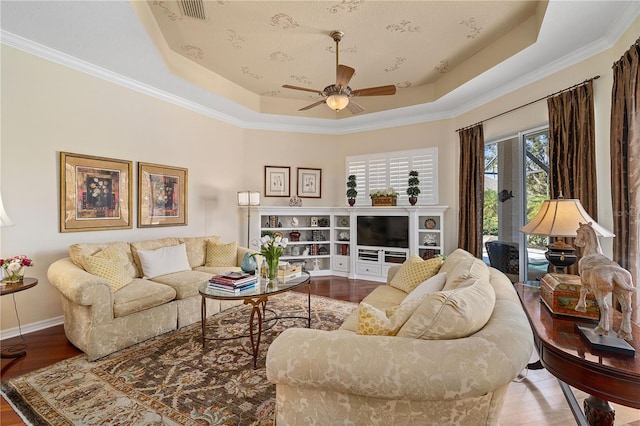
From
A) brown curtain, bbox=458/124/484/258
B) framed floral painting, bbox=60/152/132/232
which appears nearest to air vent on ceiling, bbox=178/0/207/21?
framed floral painting, bbox=60/152/132/232

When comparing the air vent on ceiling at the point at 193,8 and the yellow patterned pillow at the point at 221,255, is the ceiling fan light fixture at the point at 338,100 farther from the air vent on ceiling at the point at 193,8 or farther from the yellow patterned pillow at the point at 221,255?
the yellow patterned pillow at the point at 221,255

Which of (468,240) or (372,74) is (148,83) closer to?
(372,74)

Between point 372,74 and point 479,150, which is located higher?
point 372,74

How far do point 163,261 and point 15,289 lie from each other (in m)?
1.31

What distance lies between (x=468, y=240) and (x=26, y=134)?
18.3ft

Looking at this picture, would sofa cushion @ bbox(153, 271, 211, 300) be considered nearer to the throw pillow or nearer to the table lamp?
the throw pillow

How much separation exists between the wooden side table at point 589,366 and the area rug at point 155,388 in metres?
1.56

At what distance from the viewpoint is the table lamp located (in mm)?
1916

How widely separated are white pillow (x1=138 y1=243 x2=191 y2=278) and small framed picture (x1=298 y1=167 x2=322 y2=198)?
2541 millimetres

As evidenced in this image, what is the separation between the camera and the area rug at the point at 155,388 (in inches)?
70.1

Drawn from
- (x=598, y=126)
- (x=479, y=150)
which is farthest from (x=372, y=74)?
(x=598, y=126)

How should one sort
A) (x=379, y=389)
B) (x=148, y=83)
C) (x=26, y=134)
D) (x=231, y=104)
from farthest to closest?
(x=231, y=104), (x=148, y=83), (x=26, y=134), (x=379, y=389)

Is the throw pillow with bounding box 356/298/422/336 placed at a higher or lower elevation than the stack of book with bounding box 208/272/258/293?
higher

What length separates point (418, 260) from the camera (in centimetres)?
306
